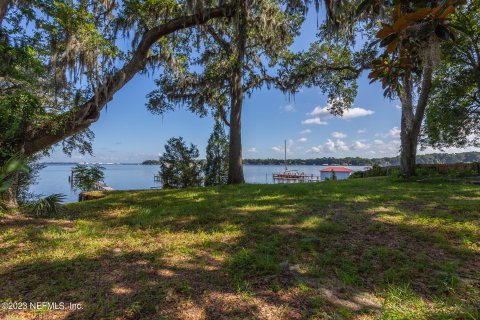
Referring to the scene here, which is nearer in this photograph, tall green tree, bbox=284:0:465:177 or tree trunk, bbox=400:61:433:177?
tall green tree, bbox=284:0:465:177

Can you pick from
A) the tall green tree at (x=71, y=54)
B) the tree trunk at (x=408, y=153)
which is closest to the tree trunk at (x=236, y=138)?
the tall green tree at (x=71, y=54)

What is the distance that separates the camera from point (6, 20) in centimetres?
794

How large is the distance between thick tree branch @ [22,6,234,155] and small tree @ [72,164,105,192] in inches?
293

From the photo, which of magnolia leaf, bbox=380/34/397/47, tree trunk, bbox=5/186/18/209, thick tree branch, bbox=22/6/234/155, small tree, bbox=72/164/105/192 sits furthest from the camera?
small tree, bbox=72/164/105/192

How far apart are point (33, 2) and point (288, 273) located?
415 inches

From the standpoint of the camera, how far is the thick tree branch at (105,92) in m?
6.64

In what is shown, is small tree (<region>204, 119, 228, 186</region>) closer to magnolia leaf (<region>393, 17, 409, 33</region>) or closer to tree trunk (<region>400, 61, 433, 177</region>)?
tree trunk (<region>400, 61, 433, 177</region>)

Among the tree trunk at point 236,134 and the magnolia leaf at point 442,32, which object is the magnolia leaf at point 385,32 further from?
the tree trunk at point 236,134

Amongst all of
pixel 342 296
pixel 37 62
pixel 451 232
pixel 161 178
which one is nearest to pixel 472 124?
pixel 451 232

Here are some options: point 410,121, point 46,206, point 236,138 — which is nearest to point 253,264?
point 46,206

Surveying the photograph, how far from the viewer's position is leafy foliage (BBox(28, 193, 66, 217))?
566 centimetres

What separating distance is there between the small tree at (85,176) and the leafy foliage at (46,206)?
8392mm

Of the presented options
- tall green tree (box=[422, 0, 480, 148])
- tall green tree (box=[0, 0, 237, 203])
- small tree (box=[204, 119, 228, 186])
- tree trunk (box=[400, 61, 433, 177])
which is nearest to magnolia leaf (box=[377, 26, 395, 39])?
tall green tree (box=[0, 0, 237, 203])

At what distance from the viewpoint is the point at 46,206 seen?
5727mm
